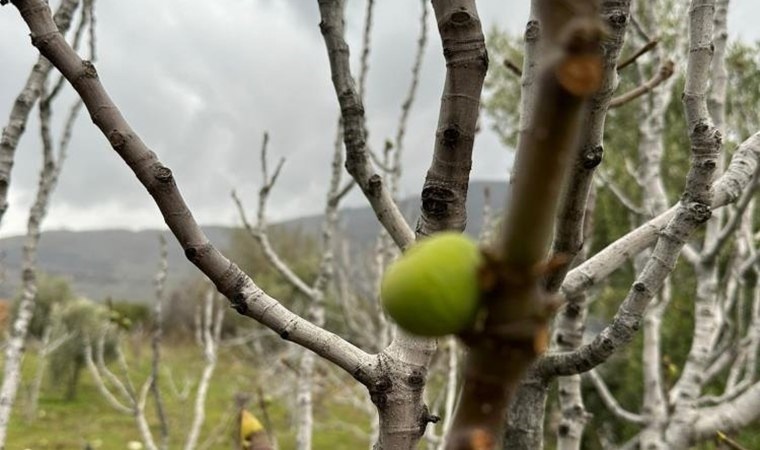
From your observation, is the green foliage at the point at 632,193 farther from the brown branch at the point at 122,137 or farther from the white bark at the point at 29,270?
the brown branch at the point at 122,137

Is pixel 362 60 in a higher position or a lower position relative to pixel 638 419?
higher

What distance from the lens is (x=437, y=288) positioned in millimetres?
496

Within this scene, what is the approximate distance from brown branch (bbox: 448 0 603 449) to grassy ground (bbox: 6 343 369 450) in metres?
12.2

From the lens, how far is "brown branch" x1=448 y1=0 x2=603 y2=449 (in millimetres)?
382

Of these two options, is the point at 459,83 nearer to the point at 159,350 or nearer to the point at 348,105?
the point at 348,105

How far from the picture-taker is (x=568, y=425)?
2176 millimetres

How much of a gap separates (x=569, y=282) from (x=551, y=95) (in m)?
1.38

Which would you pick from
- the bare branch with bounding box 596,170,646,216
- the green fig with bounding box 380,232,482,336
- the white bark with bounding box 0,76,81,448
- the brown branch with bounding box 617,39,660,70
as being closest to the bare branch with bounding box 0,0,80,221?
the white bark with bounding box 0,76,81,448

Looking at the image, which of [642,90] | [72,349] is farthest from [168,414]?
[642,90]

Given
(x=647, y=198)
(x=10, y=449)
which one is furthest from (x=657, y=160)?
(x=10, y=449)

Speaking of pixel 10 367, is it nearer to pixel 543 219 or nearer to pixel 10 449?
pixel 543 219

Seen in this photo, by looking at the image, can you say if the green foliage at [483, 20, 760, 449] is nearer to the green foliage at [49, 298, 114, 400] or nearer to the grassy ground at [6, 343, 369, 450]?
the grassy ground at [6, 343, 369, 450]

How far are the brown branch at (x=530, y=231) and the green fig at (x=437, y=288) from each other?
27 millimetres

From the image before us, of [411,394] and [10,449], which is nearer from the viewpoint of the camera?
[411,394]
